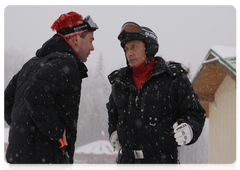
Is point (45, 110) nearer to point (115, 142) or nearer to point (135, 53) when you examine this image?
point (115, 142)

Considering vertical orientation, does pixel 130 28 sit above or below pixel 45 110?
above

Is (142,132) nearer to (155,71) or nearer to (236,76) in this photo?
(155,71)

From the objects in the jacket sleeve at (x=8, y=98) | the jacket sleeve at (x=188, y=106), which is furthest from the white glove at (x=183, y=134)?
the jacket sleeve at (x=8, y=98)

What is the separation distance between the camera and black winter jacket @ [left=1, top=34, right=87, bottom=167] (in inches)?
93.3

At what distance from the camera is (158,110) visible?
3076 mm

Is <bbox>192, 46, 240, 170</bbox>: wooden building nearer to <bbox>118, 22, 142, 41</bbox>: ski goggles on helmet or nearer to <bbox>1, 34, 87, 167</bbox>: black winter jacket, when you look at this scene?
<bbox>118, 22, 142, 41</bbox>: ski goggles on helmet

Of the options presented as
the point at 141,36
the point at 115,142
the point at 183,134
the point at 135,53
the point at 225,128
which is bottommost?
the point at 225,128

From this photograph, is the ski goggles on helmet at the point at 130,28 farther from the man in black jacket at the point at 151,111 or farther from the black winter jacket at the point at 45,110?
the black winter jacket at the point at 45,110

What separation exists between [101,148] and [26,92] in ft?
108

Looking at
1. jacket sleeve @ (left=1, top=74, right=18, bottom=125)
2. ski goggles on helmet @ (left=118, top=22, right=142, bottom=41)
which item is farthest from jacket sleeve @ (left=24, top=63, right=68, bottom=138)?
ski goggles on helmet @ (left=118, top=22, right=142, bottom=41)

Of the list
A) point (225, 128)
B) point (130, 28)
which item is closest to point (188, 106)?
point (130, 28)

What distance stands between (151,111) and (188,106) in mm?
452

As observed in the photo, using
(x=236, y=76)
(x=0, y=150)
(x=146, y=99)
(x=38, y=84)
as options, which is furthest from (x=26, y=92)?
(x=0, y=150)

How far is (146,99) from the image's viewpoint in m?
3.14
